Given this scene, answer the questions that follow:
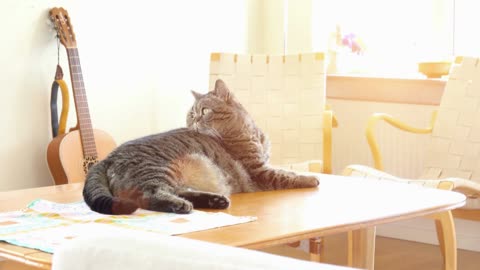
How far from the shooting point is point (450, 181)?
10.9ft

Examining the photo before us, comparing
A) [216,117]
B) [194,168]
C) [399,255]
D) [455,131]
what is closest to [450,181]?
[455,131]

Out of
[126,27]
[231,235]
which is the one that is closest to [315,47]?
[126,27]

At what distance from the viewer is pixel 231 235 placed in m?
1.74

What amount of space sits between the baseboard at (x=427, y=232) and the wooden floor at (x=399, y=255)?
0.04 meters

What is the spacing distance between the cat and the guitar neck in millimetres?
1341

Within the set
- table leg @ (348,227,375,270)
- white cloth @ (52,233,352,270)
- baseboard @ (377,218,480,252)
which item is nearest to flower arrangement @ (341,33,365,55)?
baseboard @ (377,218,480,252)

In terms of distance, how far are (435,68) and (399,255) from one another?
0.97 m

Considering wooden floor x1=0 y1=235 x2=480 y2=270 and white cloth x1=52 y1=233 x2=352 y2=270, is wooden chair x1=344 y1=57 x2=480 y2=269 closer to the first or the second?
wooden floor x1=0 y1=235 x2=480 y2=270

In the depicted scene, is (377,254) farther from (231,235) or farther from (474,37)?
(231,235)

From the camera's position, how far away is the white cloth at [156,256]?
23.0 inches

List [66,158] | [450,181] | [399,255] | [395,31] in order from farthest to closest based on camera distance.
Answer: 1. [395,31]
2. [399,255]
3. [66,158]
4. [450,181]

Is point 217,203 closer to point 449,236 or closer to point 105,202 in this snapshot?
point 105,202

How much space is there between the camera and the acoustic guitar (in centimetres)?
363

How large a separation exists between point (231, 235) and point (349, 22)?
3316 mm
